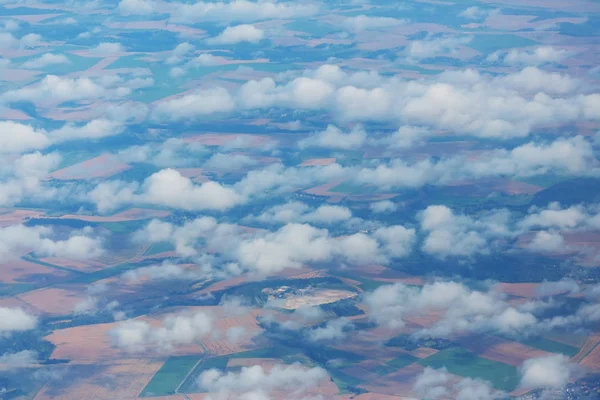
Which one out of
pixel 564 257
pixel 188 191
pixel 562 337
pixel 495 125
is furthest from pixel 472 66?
pixel 562 337

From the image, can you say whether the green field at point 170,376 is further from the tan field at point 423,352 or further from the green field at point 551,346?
the green field at point 551,346

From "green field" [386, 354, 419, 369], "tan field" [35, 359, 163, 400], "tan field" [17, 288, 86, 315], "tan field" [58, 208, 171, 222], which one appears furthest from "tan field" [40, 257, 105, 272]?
"green field" [386, 354, 419, 369]

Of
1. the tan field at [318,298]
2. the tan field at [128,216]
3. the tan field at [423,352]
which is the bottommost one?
the tan field at [128,216]

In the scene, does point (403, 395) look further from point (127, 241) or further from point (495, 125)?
point (495, 125)

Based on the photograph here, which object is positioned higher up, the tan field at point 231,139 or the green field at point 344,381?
the tan field at point 231,139

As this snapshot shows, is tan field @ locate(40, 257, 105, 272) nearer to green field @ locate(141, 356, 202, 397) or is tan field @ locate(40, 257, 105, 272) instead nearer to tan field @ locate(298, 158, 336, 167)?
green field @ locate(141, 356, 202, 397)

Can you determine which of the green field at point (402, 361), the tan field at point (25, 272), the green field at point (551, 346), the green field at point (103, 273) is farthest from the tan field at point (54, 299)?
the green field at point (551, 346)

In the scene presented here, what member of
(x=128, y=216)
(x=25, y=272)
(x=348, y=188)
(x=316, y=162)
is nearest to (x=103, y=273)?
(x=25, y=272)
